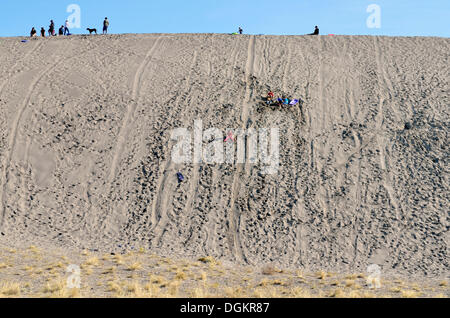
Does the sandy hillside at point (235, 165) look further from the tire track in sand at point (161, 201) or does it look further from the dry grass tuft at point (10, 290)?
the dry grass tuft at point (10, 290)

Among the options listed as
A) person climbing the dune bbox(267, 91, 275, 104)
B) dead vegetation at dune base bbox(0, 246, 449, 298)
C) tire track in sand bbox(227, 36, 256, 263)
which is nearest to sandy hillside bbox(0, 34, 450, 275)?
tire track in sand bbox(227, 36, 256, 263)

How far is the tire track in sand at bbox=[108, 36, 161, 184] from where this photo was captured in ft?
71.9

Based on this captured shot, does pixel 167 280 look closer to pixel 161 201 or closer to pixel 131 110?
pixel 161 201

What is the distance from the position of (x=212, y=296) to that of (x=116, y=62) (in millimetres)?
23342

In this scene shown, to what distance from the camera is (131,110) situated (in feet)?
84.1

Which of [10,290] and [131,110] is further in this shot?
[131,110]

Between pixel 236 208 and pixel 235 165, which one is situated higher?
pixel 235 165

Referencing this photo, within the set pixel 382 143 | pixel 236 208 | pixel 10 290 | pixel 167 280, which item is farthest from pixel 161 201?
pixel 382 143

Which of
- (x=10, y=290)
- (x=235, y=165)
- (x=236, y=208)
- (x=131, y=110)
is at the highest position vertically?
(x=131, y=110)

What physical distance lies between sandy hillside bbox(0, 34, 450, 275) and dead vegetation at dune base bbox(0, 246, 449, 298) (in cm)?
166

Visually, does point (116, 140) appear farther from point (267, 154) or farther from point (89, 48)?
point (89, 48)

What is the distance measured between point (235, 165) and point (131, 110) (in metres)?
8.28

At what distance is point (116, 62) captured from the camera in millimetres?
30375
